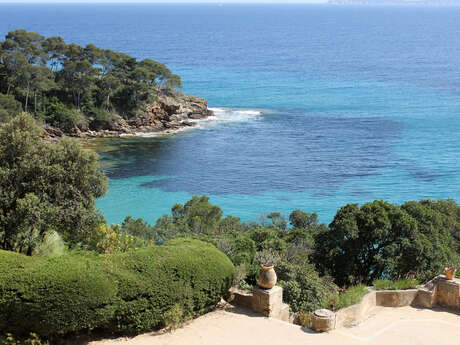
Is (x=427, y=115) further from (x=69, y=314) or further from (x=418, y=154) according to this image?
(x=69, y=314)

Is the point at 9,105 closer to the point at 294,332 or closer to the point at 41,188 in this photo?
the point at 41,188

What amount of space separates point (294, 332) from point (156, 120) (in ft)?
177

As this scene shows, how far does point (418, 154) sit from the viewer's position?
55281 millimetres

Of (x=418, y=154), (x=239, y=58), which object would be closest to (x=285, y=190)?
(x=418, y=154)

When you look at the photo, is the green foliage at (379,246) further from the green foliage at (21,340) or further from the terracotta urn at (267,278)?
the green foliage at (21,340)

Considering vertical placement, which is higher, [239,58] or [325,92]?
[239,58]

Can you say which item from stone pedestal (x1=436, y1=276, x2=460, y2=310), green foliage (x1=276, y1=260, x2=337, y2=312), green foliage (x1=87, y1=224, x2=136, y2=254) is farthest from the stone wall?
green foliage (x1=87, y1=224, x2=136, y2=254)

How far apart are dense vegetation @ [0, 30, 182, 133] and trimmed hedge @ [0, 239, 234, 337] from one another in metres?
45.9

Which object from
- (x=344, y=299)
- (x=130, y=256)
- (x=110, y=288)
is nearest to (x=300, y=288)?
(x=344, y=299)

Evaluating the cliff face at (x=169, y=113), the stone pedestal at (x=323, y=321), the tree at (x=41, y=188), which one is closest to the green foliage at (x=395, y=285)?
the stone pedestal at (x=323, y=321)

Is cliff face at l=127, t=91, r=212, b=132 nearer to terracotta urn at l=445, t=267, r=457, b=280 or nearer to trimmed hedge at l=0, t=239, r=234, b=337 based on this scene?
trimmed hedge at l=0, t=239, r=234, b=337

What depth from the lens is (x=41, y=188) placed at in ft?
58.7

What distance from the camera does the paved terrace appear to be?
12.9 metres

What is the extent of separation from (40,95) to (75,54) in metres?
7.32
